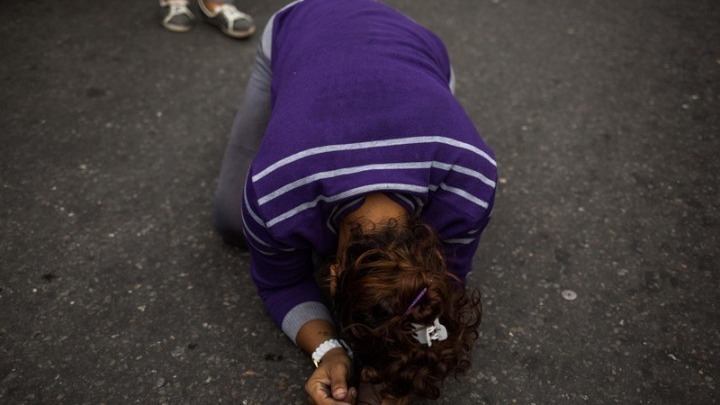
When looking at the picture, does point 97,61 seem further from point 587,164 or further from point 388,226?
point 587,164

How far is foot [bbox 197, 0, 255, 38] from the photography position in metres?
3.37

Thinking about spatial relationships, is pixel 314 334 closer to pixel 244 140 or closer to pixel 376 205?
pixel 376 205

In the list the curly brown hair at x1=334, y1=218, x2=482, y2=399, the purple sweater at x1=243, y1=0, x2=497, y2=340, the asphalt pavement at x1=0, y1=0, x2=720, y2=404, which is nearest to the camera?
the curly brown hair at x1=334, y1=218, x2=482, y2=399

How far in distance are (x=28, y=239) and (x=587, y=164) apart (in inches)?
94.5

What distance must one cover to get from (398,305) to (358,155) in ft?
1.28

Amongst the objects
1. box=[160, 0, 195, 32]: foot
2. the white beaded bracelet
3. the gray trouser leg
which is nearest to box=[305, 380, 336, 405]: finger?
the white beaded bracelet

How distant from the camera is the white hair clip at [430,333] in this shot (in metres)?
1.45

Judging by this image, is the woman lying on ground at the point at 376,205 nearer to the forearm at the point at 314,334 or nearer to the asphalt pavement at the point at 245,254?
the forearm at the point at 314,334

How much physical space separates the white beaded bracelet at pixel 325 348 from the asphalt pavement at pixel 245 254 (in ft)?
0.62

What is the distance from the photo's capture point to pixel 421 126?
1568 mm

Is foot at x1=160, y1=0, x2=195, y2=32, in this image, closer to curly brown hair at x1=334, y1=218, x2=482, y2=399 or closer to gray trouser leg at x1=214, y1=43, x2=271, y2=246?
gray trouser leg at x1=214, y1=43, x2=271, y2=246

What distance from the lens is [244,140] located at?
2312mm

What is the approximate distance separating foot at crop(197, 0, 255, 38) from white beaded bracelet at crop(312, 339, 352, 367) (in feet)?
7.12

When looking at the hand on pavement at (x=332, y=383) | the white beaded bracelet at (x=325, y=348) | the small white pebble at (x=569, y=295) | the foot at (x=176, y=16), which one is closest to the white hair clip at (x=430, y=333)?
the hand on pavement at (x=332, y=383)
